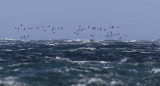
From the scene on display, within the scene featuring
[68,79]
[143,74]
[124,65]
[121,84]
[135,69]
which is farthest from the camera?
[124,65]

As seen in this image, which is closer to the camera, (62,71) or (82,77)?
(82,77)

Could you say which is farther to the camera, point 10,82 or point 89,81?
point 10,82

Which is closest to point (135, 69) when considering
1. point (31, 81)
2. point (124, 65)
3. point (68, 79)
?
point (124, 65)

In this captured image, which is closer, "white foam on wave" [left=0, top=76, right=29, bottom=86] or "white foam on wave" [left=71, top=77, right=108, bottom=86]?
"white foam on wave" [left=71, top=77, right=108, bottom=86]

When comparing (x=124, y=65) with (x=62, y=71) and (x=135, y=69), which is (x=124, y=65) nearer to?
(x=135, y=69)

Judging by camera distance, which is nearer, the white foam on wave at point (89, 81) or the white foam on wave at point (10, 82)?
the white foam on wave at point (89, 81)

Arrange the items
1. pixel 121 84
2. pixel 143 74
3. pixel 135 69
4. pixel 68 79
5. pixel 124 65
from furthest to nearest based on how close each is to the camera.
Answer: pixel 124 65, pixel 135 69, pixel 143 74, pixel 68 79, pixel 121 84

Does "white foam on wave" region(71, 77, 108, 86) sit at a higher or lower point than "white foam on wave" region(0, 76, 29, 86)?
lower

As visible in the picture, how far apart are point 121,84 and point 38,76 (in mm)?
10129

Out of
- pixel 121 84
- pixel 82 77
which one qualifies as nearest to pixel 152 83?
pixel 121 84

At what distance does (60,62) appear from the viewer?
194 feet

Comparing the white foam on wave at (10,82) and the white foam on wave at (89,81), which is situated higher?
the white foam on wave at (10,82)

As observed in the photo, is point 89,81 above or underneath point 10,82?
underneath

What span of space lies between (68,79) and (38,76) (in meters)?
3.98
